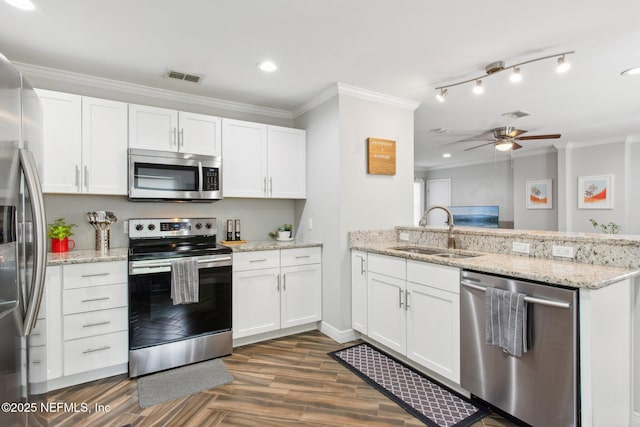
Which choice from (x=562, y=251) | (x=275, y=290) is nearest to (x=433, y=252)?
(x=562, y=251)

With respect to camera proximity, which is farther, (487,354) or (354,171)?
(354,171)

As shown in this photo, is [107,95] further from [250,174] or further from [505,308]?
[505,308]

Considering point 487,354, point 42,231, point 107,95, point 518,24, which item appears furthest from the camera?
point 107,95

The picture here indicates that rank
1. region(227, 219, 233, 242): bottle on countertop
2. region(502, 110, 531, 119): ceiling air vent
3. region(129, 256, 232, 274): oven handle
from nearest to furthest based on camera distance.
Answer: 1. region(129, 256, 232, 274): oven handle
2. region(227, 219, 233, 242): bottle on countertop
3. region(502, 110, 531, 119): ceiling air vent

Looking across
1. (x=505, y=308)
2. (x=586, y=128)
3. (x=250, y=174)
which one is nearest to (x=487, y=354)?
(x=505, y=308)

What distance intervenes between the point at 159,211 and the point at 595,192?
6697 mm

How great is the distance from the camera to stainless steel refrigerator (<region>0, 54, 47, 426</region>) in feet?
3.57

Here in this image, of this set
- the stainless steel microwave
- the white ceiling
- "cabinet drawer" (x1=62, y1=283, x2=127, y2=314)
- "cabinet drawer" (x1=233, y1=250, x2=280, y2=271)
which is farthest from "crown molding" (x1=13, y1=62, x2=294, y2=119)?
"cabinet drawer" (x1=62, y1=283, x2=127, y2=314)

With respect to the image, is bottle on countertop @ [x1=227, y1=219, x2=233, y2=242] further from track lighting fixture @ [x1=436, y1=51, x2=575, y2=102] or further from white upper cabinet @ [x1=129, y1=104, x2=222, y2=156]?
track lighting fixture @ [x1=436, y1=51, x2=575, y2=102]

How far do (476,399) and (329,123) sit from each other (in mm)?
2567

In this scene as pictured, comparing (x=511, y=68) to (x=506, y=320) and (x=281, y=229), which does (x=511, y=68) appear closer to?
(x=506, y=320)

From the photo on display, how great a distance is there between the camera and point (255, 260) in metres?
3.04

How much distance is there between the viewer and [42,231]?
50.4 inches

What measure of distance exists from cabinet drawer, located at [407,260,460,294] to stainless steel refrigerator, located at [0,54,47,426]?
2144 mm
